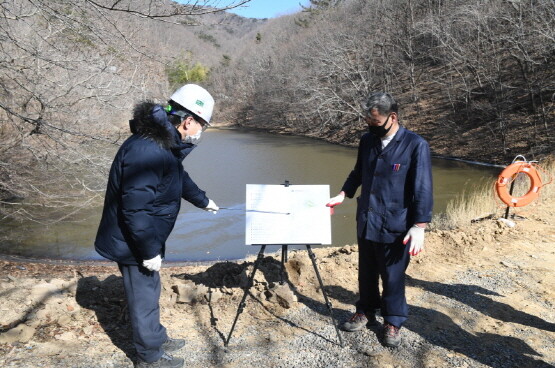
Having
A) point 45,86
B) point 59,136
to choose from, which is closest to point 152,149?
point 59,136

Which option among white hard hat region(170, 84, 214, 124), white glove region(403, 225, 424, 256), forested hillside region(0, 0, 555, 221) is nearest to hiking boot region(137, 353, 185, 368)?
white hard hat region(170, 84, 214, 124)

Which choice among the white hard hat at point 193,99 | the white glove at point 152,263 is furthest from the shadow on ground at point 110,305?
the white hard hat at point 193,99

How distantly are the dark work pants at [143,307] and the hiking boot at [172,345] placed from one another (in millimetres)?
303

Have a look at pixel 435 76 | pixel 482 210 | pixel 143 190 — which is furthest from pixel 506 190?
pixel 435 76

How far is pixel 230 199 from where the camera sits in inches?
544

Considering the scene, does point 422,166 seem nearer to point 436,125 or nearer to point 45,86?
point 45,86

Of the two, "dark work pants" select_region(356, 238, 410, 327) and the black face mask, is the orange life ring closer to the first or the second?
"dark work pants" select_region(356, 238, 410, 327)

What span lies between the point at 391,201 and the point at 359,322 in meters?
1.14

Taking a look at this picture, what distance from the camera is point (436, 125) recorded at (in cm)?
2667

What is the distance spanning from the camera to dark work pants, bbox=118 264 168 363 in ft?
9.96

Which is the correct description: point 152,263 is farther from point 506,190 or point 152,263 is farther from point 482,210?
point 482,210

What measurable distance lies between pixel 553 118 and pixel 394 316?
2118cm

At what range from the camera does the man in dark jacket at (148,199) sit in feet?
9.07

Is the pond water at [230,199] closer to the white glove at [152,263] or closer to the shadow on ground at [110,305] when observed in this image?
the shadow on ground at [110,305]
